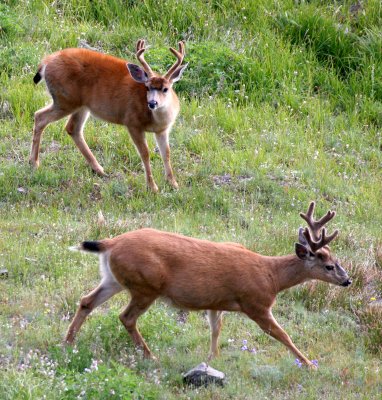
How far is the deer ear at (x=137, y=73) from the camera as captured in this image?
11406 millimetres

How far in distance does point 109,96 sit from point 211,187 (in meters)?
1.52

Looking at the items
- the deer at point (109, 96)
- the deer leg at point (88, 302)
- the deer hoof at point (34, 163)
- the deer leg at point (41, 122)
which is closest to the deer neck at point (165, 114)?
the deer at point (109, 96)

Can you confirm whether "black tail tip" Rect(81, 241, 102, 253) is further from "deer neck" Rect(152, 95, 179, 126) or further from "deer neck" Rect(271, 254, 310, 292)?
"deer neck" Rect(152, 95, 179, 126)

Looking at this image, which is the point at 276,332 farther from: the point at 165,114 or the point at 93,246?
the point at 165,114

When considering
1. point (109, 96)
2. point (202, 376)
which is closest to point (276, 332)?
point (202, 376)

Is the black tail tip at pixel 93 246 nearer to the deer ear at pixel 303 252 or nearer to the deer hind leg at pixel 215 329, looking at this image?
the deer hind leg at pixel 215 329

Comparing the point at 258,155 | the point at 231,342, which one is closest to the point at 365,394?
the point at 231,342

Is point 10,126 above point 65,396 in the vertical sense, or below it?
below

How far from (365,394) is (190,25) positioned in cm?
858

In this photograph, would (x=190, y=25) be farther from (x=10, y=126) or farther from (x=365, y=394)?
(x=365, y=394)

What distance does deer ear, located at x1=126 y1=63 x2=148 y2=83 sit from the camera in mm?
11406

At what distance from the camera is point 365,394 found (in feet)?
24.2

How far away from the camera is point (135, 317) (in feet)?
24.7

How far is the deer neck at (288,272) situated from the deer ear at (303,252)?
6 centimetres
